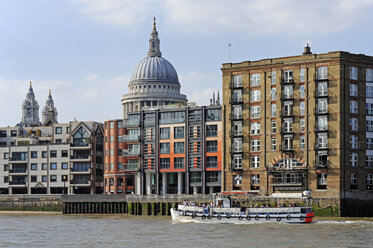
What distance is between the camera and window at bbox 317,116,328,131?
146 meters

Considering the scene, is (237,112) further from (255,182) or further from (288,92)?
(255,182)

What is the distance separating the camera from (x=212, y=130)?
6762 inches

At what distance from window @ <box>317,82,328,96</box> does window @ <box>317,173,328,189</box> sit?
14371mm

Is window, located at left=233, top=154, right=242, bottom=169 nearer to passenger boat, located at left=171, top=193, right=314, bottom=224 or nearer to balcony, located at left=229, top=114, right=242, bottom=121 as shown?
balcony, located at left=229, top=114, right=242, bottom=121

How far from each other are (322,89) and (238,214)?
33447 mm

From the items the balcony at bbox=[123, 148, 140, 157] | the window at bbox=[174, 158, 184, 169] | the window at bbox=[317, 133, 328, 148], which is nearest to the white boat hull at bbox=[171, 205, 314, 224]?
the window at bbox=[317, 133, 328, 148]

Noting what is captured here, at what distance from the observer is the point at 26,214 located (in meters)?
175

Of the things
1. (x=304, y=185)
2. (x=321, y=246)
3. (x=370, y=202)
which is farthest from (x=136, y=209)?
(x=321, y=246)

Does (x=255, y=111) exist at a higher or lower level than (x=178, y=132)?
higher

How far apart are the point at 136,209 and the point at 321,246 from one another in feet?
247

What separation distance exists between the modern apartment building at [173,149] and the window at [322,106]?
29098 mm

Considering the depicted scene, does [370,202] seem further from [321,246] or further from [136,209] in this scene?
[321,246]

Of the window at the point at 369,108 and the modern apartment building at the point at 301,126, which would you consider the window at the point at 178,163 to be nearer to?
the modern apartment building at the point at 301,126

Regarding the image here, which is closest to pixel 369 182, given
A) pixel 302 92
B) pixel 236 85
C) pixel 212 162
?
pixel 302 92
